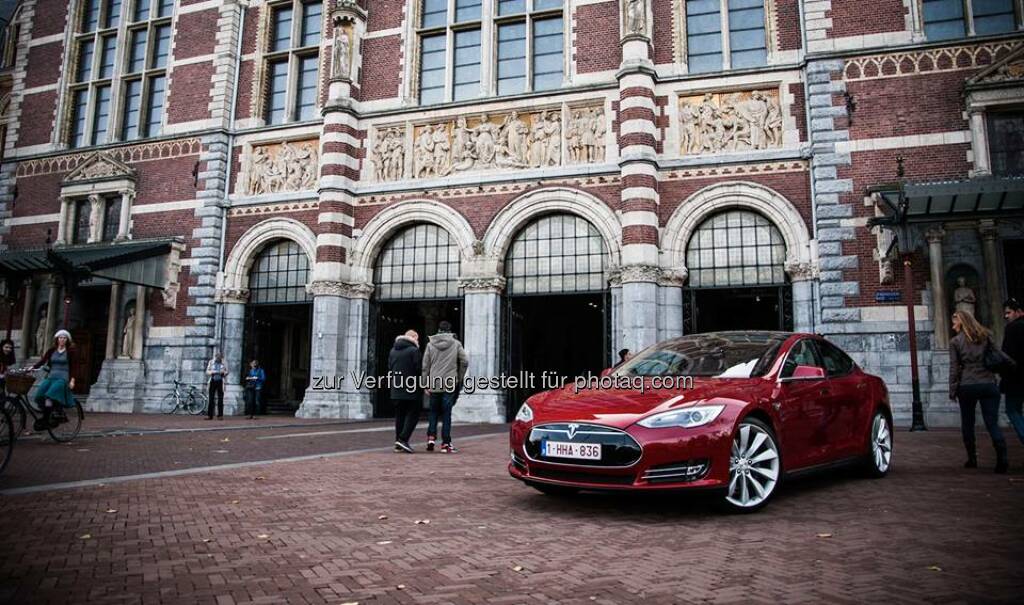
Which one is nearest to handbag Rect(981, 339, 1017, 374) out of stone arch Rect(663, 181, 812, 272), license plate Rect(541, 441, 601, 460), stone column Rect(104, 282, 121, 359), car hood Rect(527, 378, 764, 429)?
car hood Rect(527, 378, 764, 429)

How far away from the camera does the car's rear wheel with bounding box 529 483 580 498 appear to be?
5.37 m

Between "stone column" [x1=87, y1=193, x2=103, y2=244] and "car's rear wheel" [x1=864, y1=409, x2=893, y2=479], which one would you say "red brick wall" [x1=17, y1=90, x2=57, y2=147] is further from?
"car's rear wheel" [x1=864, y1=409, x2=893, y2=479]

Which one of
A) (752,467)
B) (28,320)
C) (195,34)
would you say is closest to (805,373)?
(752,467)

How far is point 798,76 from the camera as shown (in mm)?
16312

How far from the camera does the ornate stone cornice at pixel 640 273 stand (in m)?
15.7

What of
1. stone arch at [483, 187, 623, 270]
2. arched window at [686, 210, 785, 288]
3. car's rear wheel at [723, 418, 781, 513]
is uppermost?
stone arch at [483, 187, 623, 270]

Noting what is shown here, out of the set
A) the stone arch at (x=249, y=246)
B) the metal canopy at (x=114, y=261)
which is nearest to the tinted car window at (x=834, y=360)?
the stone arch at (x=249, y=246)

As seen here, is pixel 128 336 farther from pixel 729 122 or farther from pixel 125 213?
pixel 729 122

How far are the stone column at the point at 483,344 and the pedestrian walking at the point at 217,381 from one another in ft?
22.4

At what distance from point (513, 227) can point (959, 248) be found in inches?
410

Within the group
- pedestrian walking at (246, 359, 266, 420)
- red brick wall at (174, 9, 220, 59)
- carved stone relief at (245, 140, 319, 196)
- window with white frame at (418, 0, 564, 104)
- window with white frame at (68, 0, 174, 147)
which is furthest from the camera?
window with white frame at (68, 0, 174, 147)

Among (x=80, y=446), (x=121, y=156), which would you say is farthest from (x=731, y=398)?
(x=121, y=156)

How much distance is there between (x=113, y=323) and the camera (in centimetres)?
2080

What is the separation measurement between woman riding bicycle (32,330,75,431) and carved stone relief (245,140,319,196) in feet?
34.4
